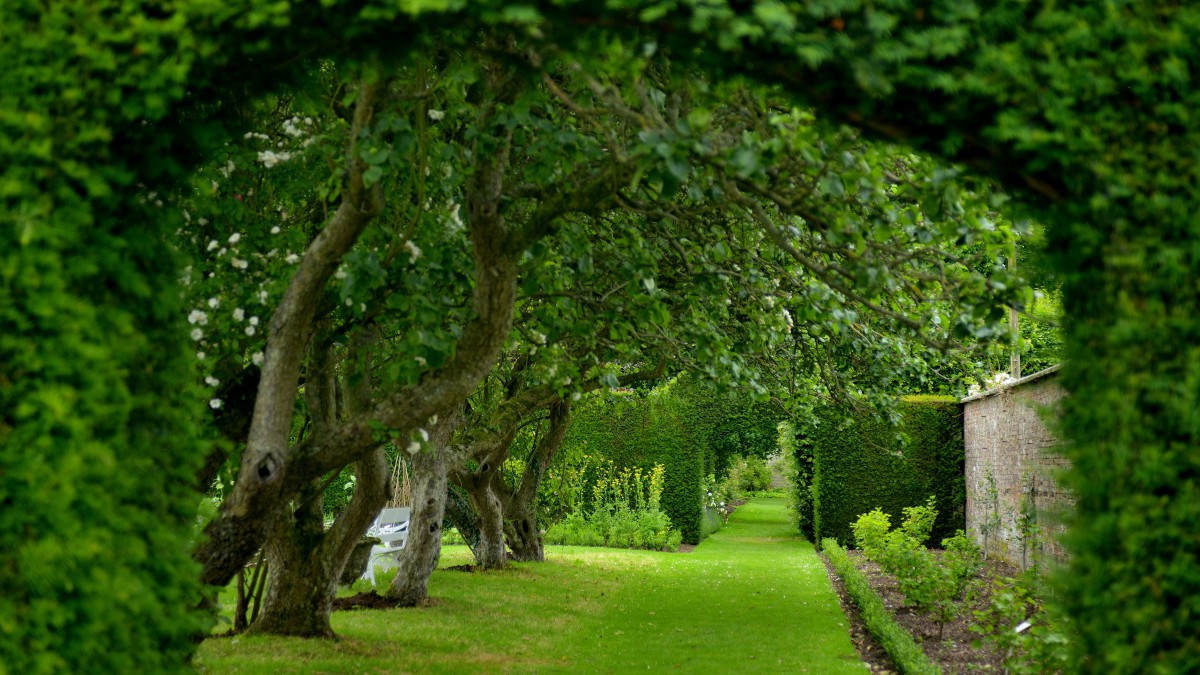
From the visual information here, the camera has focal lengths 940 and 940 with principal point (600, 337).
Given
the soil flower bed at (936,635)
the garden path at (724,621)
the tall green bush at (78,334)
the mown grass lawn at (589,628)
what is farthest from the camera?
the garden path at (724,621)

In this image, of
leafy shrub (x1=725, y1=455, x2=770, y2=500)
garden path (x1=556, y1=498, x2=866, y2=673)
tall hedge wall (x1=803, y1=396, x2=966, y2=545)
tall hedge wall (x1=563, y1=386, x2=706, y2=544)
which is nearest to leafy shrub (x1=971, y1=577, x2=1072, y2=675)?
garden path (x1=556, y1=498, x2=866, y2=673)

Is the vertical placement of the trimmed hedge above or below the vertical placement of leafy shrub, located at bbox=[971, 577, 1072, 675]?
below

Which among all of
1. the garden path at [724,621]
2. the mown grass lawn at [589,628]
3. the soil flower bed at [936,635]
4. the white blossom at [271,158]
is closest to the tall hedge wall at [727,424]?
the garden path at [724,621]

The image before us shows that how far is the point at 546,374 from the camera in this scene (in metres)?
8.12

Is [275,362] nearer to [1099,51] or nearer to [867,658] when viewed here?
[1099,51]

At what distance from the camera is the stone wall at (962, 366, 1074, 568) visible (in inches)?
427

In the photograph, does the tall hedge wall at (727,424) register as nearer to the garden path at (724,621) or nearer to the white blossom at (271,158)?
the garden path at (724,621)

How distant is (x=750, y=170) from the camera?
3.47 m

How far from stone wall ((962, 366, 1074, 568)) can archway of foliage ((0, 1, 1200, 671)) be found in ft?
23.4

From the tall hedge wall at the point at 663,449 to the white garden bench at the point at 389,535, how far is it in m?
7.35

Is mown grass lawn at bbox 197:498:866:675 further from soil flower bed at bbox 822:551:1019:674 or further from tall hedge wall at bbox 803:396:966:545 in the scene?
tall hedge wall at bbox 803:396:966:545

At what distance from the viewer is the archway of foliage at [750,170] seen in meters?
2.91

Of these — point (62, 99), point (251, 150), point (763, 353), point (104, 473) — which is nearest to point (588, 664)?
point (763, 353)

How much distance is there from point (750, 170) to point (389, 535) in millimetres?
12704
